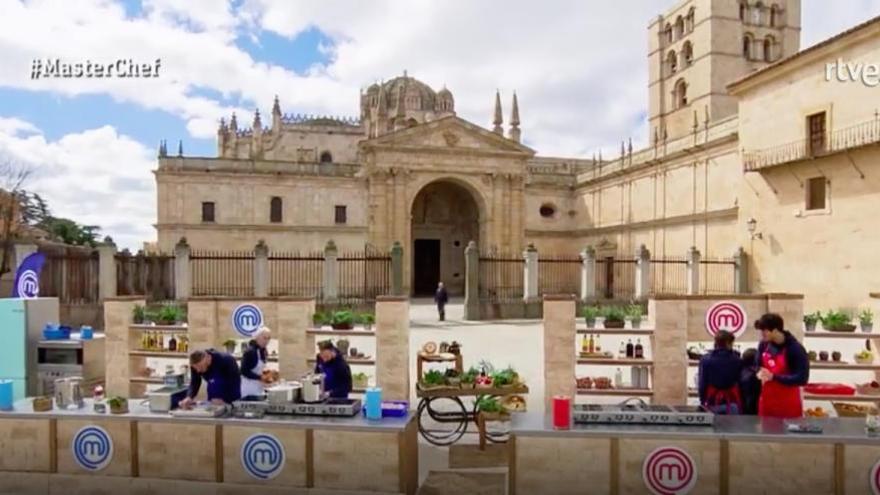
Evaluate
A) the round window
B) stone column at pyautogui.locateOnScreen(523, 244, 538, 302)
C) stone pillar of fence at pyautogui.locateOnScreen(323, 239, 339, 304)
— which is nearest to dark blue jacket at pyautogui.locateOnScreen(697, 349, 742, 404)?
stone column at pyautogui.locateOnScreen(523, 244, 538, 302)

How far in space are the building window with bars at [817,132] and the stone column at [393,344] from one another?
2102cm

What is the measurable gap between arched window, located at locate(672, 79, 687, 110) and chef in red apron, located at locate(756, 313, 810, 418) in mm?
42818

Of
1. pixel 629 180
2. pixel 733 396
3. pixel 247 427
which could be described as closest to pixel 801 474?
pixel 733 396

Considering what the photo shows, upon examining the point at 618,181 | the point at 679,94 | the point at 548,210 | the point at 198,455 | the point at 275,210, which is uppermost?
the point at 679,94

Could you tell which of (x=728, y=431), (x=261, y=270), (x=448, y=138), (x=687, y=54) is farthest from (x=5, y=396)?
(x=687, y=54)

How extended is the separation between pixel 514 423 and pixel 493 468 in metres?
1.29

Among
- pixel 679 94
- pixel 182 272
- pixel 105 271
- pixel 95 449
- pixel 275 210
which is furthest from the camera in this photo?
pixel 679 94

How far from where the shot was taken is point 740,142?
27594mm

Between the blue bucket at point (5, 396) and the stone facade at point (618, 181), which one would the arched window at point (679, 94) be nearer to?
the stone facade at point (618, 181)

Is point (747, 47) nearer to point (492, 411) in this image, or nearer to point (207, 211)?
point (207, 211)

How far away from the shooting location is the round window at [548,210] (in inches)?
1697

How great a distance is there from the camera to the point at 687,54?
145 ft

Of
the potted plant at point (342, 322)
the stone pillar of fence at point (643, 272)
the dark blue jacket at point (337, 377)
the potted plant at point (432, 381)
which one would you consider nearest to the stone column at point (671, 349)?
the potted plant at point (432, 381)

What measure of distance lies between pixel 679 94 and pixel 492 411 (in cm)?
4412
